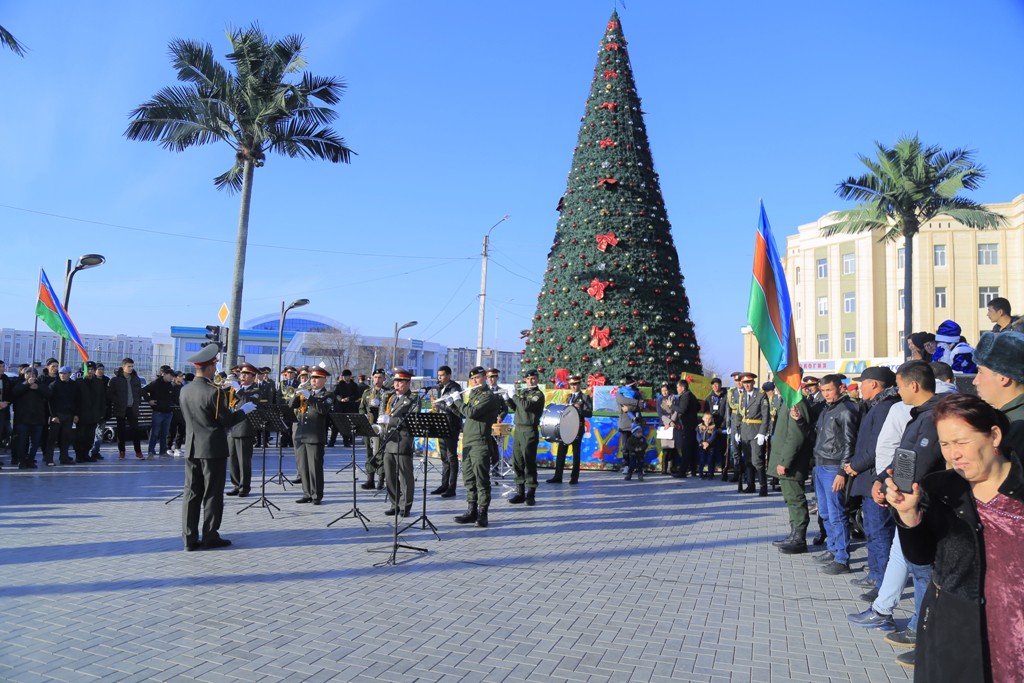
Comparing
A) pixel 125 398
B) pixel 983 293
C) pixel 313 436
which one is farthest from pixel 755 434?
pixel 983 293

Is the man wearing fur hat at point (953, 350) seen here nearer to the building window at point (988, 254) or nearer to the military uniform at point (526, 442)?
the military uniform at point (526, 442)

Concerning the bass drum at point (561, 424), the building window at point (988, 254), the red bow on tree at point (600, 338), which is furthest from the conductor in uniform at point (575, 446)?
the building window at point (988, 254)

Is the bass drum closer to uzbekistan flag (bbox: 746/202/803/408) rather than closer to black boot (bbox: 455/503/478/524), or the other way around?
black boot (bbox: 455/503/478/524)

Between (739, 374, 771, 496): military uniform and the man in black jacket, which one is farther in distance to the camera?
(739, 374, 771, 496): military uniform

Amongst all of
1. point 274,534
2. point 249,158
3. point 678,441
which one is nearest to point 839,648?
point 274,534

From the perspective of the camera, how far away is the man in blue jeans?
310 inches

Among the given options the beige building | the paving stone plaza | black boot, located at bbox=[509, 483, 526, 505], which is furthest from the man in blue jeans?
the beige building

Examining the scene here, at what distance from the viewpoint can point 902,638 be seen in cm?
568

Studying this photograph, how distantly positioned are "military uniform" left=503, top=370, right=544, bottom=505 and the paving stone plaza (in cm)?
116

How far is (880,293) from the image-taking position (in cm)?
5425

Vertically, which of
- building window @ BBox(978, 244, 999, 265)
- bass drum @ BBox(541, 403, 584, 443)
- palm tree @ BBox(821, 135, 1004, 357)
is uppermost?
building window @ BBox(978, 244, 999, 265)

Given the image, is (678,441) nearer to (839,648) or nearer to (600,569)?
(600,569)

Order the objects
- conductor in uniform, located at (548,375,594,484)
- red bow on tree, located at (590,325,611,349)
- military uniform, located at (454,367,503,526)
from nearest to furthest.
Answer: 1. military uniform, located at (454,367,503,526)
2. conductor in uniform, located at (548,375,594,484)
3. red bow on tree, located at (590,325,611,349)

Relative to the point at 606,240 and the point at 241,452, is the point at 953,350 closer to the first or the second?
the point at 241,452
